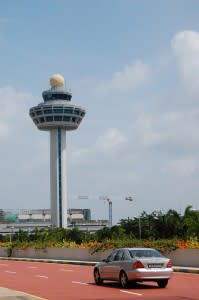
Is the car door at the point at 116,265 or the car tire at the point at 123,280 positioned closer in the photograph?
the car tire at the point at 123,280

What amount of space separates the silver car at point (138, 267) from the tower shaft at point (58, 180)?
121046 mm

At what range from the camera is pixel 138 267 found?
800 inches

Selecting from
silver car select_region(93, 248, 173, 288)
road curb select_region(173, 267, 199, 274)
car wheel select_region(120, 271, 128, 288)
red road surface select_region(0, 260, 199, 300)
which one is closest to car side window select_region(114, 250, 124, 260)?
silver car select_region(93, 248, 173, 288)

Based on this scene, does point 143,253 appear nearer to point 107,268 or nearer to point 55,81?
point 107,268

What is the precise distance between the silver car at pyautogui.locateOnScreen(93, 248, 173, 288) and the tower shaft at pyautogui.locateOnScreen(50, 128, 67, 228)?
121 m

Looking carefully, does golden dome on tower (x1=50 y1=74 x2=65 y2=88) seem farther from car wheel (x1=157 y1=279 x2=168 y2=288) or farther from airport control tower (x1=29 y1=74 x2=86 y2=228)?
car wheel (x1=157 y1=279 x2=168 y2=288)

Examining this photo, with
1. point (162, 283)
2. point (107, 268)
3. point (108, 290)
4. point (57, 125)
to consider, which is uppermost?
point (57, 125)

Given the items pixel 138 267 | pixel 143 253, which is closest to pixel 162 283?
pixel 143 253

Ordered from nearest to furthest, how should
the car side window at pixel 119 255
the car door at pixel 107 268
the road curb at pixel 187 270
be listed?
the car side window at pixel 119 255 < the car door at pixel 107 268 < the road curb at pixel 187 270

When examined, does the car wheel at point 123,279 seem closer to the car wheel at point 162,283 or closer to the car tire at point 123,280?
the car tire at point 123,280

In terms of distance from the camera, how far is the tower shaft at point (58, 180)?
143 m

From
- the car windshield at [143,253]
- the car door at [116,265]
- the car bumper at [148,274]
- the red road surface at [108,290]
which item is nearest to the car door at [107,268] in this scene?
the car door at [116,265]

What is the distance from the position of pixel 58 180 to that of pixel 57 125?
510 inches

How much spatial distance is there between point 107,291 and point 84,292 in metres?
0.75
